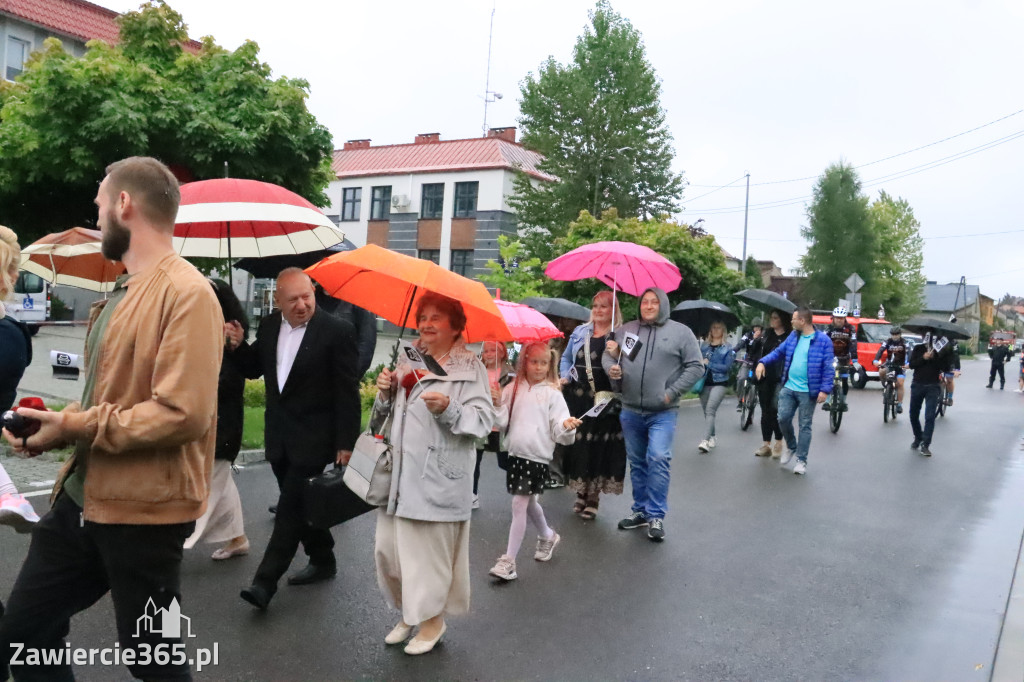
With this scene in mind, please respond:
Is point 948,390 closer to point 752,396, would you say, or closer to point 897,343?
point 897,343

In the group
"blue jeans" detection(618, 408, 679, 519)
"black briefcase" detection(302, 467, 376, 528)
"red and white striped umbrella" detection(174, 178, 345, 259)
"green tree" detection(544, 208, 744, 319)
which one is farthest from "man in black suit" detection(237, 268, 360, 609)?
"green tree" detection(544, 208, 744, 319)

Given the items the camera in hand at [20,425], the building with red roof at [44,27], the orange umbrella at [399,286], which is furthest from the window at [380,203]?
the camera in hand at [20,425]

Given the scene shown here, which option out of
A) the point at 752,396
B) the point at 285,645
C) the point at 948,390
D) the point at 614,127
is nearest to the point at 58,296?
the point at 614,127

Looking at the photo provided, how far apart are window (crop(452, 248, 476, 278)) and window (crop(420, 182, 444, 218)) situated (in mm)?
2124

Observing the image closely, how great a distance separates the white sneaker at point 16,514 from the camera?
354cm

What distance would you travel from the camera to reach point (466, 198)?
4031 cm

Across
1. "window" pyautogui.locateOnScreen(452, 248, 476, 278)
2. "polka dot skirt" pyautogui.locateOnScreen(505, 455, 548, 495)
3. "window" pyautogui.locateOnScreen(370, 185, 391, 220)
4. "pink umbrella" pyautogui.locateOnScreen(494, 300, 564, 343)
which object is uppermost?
"window" pyautogui.locateOnScreen(370, 185, 391, 220)

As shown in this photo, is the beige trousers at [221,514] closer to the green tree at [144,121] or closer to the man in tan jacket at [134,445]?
the man in tan jacket at [134,445]

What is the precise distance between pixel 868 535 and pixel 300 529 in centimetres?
495

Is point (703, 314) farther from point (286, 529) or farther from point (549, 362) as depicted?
point (286, 529)

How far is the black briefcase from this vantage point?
4375 millimetres

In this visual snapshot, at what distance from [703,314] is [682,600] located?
8956 millimetres

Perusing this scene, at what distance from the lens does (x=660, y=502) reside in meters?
6.88

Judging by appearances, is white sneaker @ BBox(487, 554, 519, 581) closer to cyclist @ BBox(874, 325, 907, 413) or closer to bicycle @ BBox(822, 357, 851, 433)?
bicycle @ BBox(822, 357, 851, 433)
